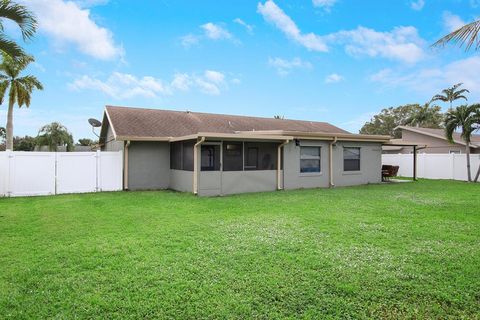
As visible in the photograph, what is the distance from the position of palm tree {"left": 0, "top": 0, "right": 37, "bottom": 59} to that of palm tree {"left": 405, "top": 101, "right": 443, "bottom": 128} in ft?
122

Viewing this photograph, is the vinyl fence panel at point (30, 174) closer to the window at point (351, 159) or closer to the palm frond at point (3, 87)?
the palm frond at point (3, 87)

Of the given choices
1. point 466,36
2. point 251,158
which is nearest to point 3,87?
point 251,158

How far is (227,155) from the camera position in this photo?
12.5m

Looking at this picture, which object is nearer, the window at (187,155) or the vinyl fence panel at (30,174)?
the vinyl fence panel at (30,174)

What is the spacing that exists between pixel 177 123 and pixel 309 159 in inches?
269

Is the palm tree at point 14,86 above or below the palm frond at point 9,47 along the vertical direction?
above

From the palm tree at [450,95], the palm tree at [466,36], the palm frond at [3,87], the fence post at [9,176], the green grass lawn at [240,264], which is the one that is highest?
the palm tree at [450,95]

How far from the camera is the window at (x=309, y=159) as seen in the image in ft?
47.9

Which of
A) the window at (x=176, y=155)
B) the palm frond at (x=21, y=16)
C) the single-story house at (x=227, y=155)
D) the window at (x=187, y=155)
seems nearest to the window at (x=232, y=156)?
the single-story house at (x=227, y=155)

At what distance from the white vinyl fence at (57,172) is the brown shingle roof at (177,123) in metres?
1.53

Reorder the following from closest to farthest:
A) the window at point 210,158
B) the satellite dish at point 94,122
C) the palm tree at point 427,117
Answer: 1. the window at point 210,158
2. the satellite dish at point 94,122
3. the palm tree at point 427,117

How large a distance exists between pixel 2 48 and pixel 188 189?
7609mm

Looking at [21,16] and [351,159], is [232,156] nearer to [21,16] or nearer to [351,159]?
[351,159]

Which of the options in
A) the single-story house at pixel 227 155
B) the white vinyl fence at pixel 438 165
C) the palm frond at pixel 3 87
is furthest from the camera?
the palm frond at pixel 3 87
